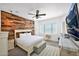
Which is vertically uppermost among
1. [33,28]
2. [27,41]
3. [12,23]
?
[12,23]

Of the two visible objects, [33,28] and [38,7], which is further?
[33,28]

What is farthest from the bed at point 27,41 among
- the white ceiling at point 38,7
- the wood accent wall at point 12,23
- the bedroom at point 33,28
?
the white ceiling at point 38,7

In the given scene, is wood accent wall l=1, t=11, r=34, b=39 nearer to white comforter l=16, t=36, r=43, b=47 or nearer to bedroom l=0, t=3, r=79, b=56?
bedroom l=0, t=3, r=79, b=56

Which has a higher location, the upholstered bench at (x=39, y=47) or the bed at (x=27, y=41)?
the bed at (x=27, y=41)

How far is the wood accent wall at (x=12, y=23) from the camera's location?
2.06 m

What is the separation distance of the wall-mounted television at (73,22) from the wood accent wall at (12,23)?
2.51ft

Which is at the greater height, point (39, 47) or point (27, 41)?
point (27, 41)

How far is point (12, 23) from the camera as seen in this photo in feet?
7.01

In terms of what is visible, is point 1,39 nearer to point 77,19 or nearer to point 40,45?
point 40,45

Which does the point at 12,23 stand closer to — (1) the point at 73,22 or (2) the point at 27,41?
(2) the point at 27,41

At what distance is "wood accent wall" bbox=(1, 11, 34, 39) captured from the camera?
Result: 206cm

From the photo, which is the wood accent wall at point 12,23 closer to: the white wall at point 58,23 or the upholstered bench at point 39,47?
the white wall at point 58,23

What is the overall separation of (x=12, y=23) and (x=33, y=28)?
1.48ft

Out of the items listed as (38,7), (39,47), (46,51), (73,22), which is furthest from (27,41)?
(73,22)
